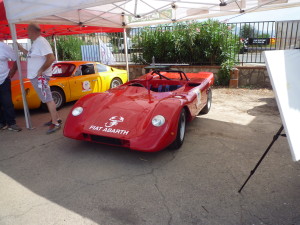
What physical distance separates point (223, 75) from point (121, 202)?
6.78m

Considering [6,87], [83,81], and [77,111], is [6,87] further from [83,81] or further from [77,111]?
[83,81]

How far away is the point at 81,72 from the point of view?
253 inches

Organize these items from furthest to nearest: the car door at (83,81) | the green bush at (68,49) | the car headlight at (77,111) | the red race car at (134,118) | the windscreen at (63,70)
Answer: the green bush at (68,49) < the windscreen at (63,70) < the car door at (83,81) < the car headlight at (77,111) < the red race car at (134,118)

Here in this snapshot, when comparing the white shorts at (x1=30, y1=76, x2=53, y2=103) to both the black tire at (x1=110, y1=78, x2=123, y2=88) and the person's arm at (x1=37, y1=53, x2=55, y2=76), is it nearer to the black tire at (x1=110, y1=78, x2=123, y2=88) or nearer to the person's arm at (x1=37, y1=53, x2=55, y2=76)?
the person's arm at (x1=37, y1=53, x2=55, y2=76)

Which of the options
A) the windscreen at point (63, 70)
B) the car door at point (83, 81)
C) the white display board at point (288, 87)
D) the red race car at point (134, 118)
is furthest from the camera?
the windscreen at point (63, 70)

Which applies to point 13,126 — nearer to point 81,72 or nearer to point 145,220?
point 81,72

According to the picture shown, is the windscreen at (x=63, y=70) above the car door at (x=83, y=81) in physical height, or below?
above

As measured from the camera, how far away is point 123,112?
11.5 ft

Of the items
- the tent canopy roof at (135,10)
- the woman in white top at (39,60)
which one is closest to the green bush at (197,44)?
the tent canopy roof at (135,10)

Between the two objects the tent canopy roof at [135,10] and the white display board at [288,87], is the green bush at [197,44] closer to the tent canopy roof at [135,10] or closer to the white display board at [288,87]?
the tent canopy roof at [135,10]

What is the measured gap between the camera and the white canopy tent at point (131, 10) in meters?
4.22

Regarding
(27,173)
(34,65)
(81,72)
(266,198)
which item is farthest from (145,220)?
(81,72)

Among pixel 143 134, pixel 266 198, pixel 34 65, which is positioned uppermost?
pixel 34 65

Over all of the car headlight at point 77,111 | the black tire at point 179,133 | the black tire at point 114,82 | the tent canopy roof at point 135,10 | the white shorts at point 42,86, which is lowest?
the black tire at point 179,133
